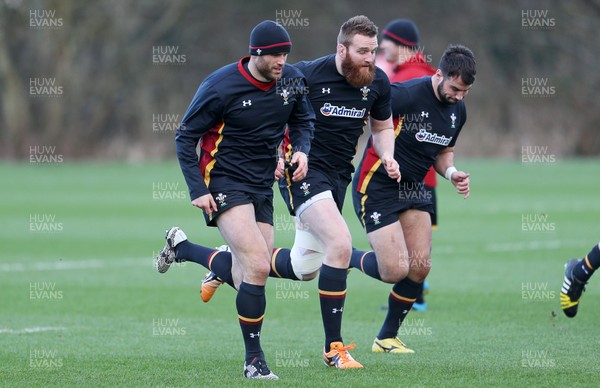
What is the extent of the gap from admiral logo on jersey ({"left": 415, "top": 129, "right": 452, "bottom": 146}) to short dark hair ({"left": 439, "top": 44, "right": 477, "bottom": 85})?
0.53m

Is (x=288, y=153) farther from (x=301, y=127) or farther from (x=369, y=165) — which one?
(x=369, y=165)

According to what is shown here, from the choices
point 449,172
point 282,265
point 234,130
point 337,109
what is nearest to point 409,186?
point 449,172

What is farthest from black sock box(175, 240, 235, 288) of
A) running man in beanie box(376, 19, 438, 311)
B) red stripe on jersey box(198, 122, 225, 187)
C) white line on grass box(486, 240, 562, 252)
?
white line on grass box(486, 240, 562, 252)

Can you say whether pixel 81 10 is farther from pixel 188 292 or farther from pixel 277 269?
pixel 277 269

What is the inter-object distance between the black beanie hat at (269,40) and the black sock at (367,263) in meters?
2.28

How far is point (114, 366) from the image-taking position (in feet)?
24.7

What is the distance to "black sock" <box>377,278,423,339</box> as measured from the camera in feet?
28.1

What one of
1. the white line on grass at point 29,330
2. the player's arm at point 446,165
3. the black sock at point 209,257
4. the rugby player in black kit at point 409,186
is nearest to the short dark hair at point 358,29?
the rugby player in black kit at point 409,186

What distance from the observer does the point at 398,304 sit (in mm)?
8625

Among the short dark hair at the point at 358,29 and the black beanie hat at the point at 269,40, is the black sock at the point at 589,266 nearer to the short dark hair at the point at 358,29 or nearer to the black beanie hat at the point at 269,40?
the short dark hair at the point at 358,29

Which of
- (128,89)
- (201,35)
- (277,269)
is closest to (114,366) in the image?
(277,269)

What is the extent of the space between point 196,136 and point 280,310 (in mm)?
4038

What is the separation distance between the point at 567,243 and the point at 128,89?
3052 centimetres

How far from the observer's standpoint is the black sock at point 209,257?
8266mm
